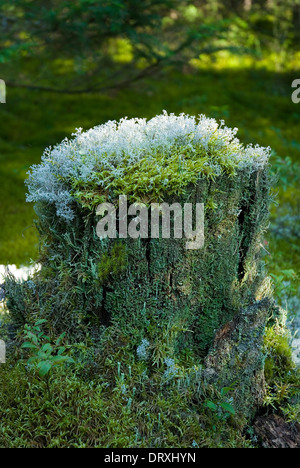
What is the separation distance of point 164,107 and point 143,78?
166 cm

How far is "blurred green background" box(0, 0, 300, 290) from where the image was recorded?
703cm

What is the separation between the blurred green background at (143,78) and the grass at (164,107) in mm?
26

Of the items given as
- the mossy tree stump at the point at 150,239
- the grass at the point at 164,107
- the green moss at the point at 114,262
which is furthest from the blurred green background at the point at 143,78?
the green moss at the point at 114,262

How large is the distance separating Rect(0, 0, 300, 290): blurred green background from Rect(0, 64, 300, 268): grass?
3 centimetres

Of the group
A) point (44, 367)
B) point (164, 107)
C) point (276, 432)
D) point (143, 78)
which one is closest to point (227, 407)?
point (276, 432)

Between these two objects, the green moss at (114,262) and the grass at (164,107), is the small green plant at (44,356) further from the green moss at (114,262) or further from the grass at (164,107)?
the grass at (164,107)

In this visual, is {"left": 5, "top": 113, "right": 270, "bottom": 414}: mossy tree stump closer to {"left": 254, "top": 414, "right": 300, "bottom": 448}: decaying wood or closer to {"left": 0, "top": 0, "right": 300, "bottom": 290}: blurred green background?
{"left": 254, "top": 414, "right": 300, "bottom": 448}: decaying wood

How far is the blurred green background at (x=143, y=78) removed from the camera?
703cm

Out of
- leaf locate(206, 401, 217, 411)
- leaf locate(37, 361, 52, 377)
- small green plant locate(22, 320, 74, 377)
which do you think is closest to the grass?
small green plant locate(22, 320, 74, 377)

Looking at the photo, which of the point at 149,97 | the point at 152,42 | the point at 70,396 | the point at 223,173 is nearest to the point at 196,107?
the point at 149,97

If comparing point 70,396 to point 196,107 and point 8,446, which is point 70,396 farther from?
point 196,107

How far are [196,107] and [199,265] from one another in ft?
28.0

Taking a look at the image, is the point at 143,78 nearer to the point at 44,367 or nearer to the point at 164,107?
the point at 164,107

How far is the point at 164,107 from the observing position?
36.9 feet
